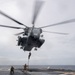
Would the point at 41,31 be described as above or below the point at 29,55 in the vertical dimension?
above

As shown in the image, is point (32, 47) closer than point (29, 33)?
No

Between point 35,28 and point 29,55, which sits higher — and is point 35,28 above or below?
above

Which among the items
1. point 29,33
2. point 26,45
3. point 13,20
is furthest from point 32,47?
point 13,20

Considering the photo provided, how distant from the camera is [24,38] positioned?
2983 centimetres

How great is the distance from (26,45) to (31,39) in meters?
2.19

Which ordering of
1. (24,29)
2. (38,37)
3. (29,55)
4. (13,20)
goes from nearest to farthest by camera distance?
(13,20)
(38,37)
(24,29)
(29,55)

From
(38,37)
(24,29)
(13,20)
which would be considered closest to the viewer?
(13,20)

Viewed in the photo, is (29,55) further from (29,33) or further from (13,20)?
(13,20)

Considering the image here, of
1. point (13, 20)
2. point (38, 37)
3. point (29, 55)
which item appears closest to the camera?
point (13, 20)

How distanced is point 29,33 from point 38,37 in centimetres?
162

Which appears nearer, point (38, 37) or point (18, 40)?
point (38, 37)

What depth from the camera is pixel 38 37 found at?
27672mm

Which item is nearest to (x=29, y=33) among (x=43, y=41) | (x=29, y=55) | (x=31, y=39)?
(x=31, y=39)

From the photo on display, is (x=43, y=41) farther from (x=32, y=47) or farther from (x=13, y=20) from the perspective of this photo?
(x=13, y=20)
